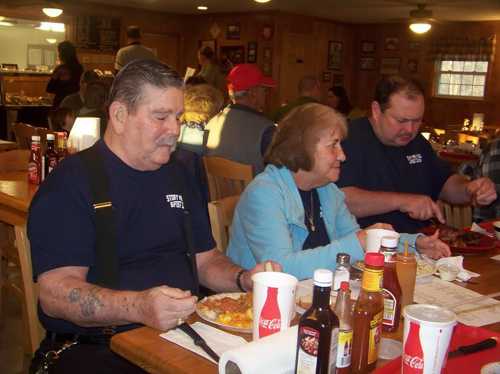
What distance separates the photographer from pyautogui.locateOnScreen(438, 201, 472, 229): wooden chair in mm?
3221

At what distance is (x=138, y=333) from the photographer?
137 cm

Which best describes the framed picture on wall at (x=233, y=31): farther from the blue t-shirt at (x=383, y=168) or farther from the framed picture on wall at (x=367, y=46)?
the blue t-shirt at (x=383, y=168)

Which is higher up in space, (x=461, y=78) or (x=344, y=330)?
(x=461, y=78)

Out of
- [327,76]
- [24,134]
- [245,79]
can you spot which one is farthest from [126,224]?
[327,76]

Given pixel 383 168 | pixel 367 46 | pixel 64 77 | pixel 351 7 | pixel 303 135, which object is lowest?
pixel 383 168

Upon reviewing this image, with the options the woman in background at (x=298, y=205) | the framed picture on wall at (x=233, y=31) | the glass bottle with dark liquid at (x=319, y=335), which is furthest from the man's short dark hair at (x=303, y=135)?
the framed picture on wall at (x=233, y=31)

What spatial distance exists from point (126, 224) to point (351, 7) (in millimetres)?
8113

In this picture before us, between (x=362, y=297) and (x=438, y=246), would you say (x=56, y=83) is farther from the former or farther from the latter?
(x=362, y=297)

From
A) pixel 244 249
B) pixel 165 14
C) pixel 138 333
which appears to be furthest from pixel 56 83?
pixel 138 333

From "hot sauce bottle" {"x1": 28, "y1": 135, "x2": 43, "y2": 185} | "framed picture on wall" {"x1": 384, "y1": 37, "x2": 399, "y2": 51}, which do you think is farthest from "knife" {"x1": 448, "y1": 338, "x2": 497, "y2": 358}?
"framed picture on wall" {"x1": 384, "y1": 37, "x2": 399, "y2": 51}

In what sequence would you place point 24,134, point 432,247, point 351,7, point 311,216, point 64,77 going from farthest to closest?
point 351,7
point 64,77
point 24,134
point 311,216
point 432,247

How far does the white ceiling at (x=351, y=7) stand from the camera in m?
8.42

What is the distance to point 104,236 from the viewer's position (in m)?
1.65

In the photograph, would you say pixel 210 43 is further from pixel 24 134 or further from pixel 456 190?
pixel 456 190
